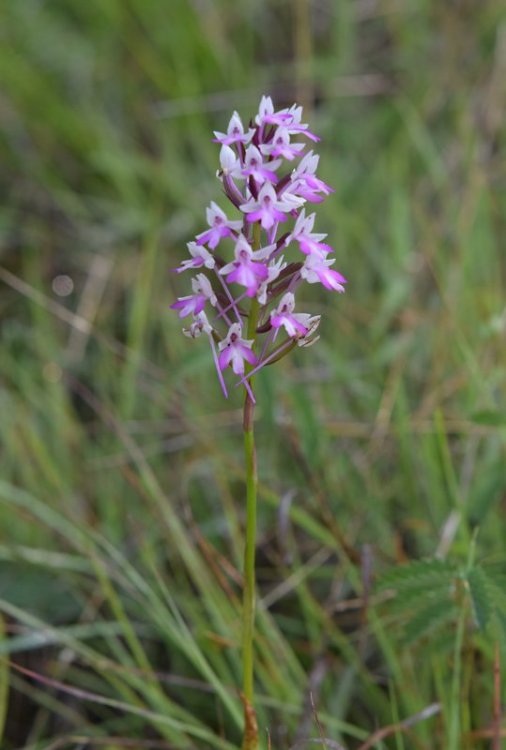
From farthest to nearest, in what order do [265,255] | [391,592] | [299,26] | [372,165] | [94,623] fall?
[299,26], [372,165], [94,623], [391,592], [265,255]

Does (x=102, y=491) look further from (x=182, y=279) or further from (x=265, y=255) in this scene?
(x=265, y=255)

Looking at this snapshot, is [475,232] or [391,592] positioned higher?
[475,232]

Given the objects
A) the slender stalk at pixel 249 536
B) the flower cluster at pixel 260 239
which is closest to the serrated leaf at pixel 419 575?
the slender stalk at pixel 249 536

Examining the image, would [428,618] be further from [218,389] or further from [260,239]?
[218,389]

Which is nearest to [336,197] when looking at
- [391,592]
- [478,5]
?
[478,5]

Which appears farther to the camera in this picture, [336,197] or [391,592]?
[336,197]
